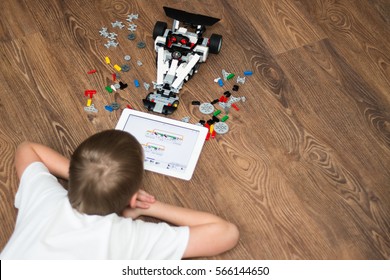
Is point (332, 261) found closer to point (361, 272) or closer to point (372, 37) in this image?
point (361, 272)

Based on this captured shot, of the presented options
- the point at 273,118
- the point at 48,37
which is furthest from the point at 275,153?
the point at 48,37

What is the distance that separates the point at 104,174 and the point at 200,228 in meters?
0.35

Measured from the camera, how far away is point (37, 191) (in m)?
1.16

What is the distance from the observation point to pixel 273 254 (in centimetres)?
131

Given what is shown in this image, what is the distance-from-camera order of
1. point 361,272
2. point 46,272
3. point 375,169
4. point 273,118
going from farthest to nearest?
point 273,118 < point 375,169 < point 361,272 < point 46,272

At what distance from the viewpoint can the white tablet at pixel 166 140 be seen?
1449 millimetres

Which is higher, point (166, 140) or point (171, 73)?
point (171, 73)

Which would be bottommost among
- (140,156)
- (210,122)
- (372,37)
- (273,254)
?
(273,254)

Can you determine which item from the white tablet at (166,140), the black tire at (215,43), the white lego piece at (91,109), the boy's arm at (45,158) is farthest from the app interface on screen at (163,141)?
the black tire at (215,43)

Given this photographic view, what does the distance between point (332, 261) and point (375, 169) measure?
37cm

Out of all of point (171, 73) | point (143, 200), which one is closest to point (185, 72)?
point (171, 73)

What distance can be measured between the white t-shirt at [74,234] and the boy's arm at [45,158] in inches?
5.5

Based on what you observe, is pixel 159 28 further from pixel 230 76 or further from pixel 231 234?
pixel 231 234

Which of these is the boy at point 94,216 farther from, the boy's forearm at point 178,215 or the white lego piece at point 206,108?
the white lego piece at point 206,108
